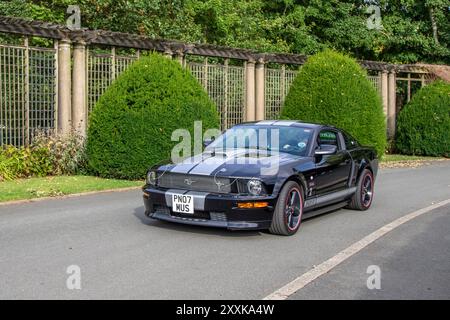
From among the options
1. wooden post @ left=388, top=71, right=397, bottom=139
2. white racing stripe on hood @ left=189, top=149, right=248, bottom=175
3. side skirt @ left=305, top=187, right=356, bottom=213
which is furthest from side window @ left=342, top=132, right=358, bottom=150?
wooden post @ left=388, top=71, right=397, bottom=139

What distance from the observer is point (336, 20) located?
31.3 meters

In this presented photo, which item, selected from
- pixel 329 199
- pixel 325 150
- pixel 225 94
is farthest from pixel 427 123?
pixel 325 150

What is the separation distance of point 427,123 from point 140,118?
13.6m

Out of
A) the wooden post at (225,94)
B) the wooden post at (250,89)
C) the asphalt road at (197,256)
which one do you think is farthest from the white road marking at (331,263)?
the wooden post at (250,89)

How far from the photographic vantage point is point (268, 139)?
870 cm

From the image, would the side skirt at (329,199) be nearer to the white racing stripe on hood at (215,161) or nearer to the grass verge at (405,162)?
the white racing stripe on hood at (215,161)

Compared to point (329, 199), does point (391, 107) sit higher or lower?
higher

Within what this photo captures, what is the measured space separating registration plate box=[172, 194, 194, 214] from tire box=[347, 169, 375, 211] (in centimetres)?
348

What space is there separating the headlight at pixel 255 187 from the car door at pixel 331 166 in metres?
1.33

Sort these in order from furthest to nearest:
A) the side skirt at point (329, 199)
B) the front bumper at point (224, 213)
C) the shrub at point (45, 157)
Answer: the shrub at point (45, 157), the side skirt at point (329, 199), the front bumper at point (224, 213)

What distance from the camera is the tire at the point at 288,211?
738 cm

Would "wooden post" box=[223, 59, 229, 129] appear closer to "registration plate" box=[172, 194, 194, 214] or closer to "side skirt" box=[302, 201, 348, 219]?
"side skirt" box=[302, 201, 348, 219]

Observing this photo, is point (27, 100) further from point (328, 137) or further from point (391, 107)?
point (391, 107)
